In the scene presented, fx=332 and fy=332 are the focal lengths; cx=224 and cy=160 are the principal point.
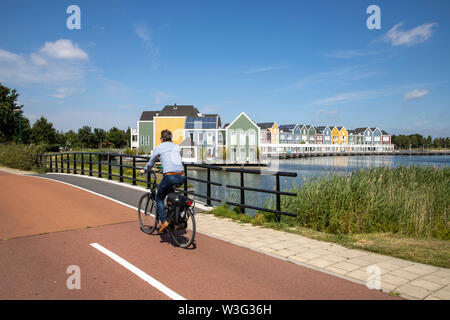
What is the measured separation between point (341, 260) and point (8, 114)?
157 ft

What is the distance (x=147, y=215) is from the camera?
7117 millimetres

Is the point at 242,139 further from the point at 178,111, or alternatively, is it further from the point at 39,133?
the point at 39,133

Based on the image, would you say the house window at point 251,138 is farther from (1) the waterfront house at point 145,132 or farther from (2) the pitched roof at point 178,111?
(1) the waterfront house at point 145,132

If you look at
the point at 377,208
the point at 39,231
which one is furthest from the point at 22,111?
the point at 377,208

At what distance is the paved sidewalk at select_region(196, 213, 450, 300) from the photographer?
4.07 meters

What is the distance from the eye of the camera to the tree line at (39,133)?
42.2 m

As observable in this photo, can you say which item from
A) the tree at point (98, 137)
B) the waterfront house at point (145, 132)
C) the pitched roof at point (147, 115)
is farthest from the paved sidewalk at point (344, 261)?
the tree at point (98, 137)

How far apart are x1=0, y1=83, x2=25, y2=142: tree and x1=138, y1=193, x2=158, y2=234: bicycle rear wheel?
42.3 metres

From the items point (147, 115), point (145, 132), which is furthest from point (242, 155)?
point (147, 115)

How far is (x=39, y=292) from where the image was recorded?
3898 millimetres

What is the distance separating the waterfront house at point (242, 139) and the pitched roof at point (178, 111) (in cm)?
888

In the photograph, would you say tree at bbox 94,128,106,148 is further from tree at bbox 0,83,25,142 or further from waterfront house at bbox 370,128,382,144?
waterfront house at bbox 370,128,382,144
